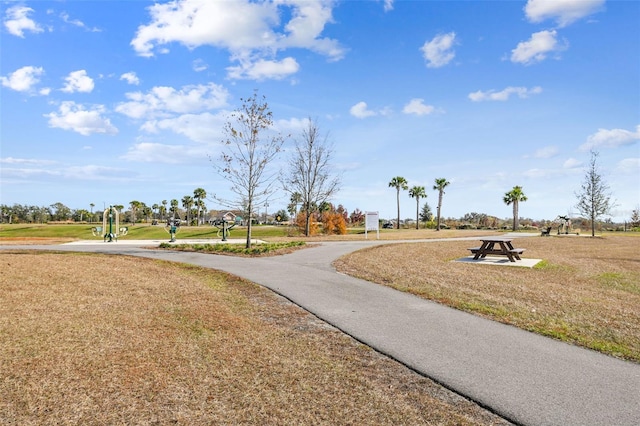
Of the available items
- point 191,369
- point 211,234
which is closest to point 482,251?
point 191,369

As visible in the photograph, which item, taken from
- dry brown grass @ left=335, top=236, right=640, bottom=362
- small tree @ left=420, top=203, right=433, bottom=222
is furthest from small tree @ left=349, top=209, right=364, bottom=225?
dry brown grass @ left=335, top=236, right=640, bottom=362

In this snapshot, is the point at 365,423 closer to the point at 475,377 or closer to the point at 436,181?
the point at 475,377

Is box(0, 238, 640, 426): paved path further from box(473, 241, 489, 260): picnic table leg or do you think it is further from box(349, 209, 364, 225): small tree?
box(349, 209, 364, 225): small tree

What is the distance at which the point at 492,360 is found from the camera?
4707 millimetres

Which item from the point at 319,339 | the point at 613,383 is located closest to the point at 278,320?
the point at 319,339

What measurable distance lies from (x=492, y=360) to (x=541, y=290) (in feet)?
18.0

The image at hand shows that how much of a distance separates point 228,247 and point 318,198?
1731 centimetres

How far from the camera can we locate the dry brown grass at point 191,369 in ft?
11.1

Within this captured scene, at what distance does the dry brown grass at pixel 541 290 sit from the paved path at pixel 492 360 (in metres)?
0.61

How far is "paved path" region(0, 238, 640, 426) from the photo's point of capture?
355 cm

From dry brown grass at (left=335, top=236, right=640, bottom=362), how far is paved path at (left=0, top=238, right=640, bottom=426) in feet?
2.01

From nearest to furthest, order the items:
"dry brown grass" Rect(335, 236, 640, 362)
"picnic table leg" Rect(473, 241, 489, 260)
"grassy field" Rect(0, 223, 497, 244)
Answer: "dry brown grass" Rect(335, 236, 640, 362) < "picnic table leg" Rect(473, 241, 489, 260) < "grassy field" Rect(0, 223, 497, 244)

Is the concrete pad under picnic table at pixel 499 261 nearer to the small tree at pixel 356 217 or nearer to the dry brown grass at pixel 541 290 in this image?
the dry brown grass at pixel 541 290

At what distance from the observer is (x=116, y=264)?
12094mm
